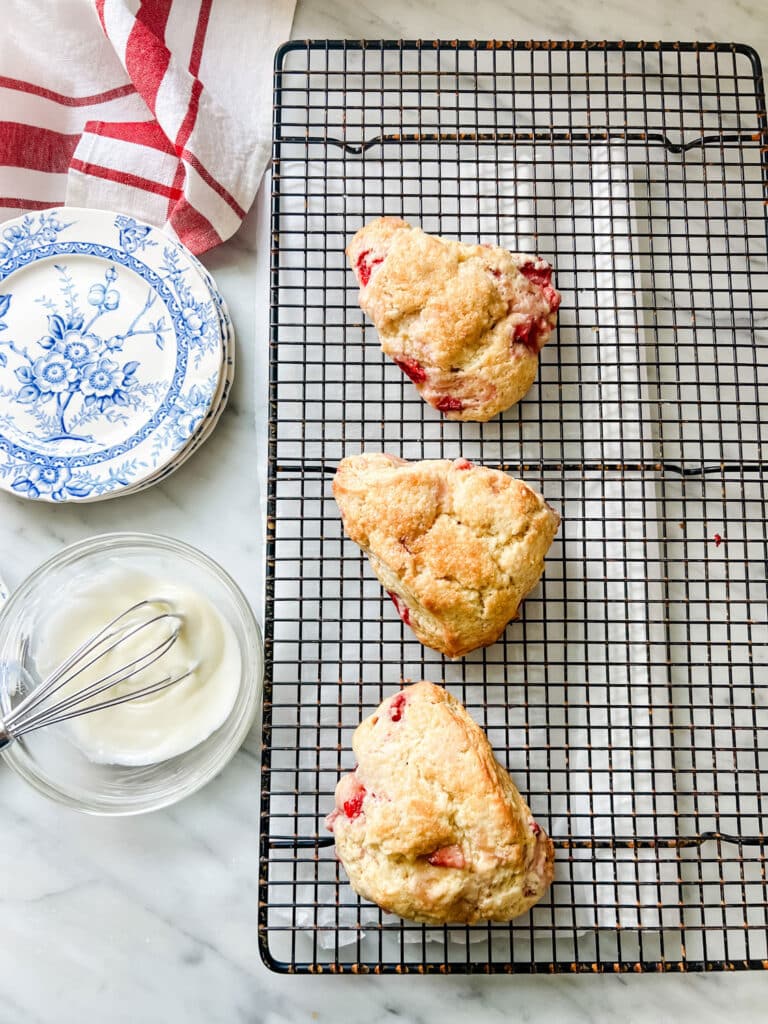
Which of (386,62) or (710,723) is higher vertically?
(386,62)

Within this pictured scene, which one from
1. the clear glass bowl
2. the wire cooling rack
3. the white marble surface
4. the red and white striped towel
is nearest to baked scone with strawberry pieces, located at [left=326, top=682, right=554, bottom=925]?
the wire cooling rack

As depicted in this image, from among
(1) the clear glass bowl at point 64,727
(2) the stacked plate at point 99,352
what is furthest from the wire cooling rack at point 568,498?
(2) the stacked plate at point 99,352

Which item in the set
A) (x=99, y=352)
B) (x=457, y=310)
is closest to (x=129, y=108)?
(x=99, y=352)

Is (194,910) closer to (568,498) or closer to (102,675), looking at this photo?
(102,675)

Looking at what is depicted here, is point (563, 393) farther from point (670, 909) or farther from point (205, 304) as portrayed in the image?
point (670, 909)

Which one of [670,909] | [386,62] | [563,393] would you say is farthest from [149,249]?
[670,909]

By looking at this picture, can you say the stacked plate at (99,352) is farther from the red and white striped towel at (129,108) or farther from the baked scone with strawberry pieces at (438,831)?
the baked scone with strawberry pieces at (438,831)
